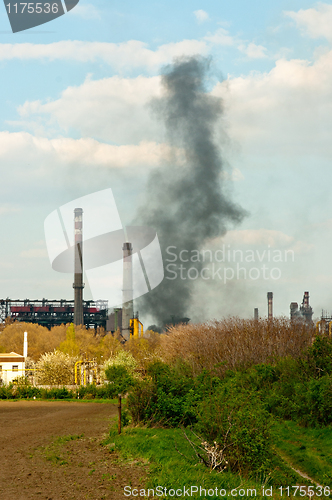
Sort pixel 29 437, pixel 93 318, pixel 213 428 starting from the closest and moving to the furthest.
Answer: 1. pixel 213 428
2. pixel 29 437
3. pixel 93 318

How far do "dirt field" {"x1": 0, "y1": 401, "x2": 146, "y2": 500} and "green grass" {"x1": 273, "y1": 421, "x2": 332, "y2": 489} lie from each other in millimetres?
3237

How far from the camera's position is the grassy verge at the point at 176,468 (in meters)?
7.02

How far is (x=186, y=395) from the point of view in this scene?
12.8 metres

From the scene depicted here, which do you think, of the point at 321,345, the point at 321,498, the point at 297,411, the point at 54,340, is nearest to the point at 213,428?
the point at 321,498

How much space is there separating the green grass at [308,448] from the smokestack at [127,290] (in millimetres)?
42809

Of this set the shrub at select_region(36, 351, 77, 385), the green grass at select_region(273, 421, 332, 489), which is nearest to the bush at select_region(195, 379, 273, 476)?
the green grass at select_region(273, 421, 332, 489)

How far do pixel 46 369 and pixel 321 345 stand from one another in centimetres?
1615

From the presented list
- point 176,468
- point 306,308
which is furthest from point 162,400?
point 306,308

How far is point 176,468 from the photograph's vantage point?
7.98 metres

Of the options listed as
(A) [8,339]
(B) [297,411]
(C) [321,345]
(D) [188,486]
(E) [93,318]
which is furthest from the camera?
(E) [93,318]

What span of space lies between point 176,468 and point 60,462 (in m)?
2.21

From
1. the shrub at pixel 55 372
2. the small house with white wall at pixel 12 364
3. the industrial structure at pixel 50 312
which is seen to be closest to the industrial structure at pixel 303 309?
the industrial structure at pixel 50 312

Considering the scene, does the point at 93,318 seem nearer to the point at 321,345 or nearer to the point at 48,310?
the point at 48,310

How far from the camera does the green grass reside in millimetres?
10647
